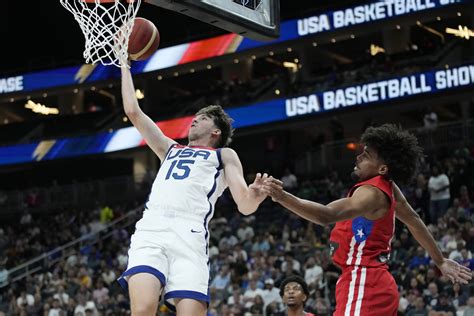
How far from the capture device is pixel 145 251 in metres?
6.03

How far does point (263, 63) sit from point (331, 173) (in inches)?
403

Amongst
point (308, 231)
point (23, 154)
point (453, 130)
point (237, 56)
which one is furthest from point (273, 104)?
point (23, 154)

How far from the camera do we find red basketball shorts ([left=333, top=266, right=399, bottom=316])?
576 cm

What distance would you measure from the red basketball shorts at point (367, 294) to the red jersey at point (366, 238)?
6 cm

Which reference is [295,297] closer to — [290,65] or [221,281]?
[221,281]

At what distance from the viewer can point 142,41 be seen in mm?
7285

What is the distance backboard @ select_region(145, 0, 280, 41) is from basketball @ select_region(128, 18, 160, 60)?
0.39m

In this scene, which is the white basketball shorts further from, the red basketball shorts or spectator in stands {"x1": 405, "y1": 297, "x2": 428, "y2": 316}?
spectator in stands {"x1": 405, "y1": 297, "x2": 428, "y2": 316}

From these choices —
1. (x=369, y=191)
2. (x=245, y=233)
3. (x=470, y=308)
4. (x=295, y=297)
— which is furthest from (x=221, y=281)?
(x=369, y=191)

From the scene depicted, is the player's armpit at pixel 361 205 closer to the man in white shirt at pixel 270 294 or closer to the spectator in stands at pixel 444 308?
the spectator in stands at pixel 444 308

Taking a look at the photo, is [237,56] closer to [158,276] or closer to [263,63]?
[263,63]

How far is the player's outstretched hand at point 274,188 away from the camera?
554 cm

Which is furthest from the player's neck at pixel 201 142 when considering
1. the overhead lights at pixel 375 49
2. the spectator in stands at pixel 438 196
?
the overhead lights at pixel 375 49

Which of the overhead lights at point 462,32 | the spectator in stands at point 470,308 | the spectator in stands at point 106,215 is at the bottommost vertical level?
the spectator in stands at point 470,308
